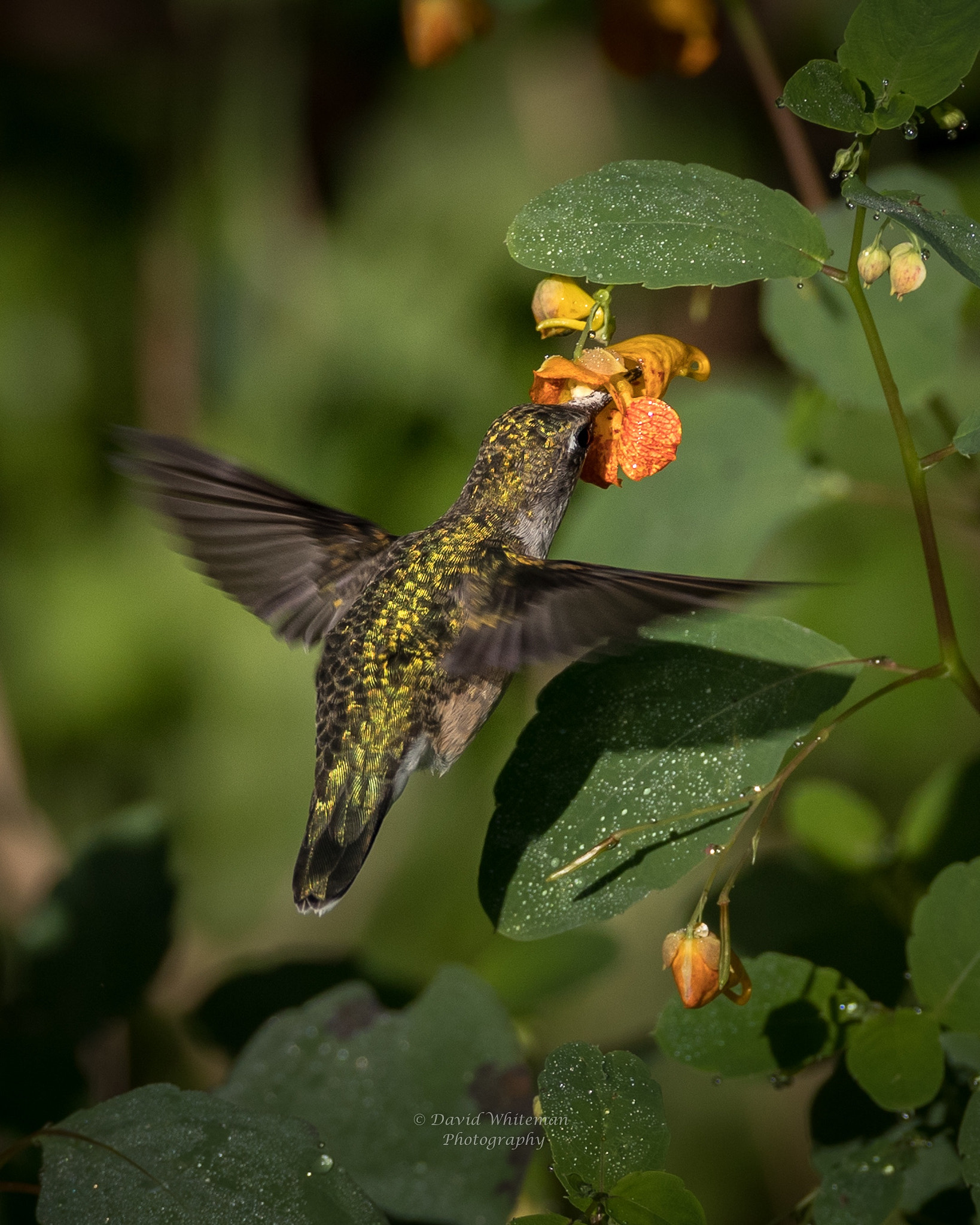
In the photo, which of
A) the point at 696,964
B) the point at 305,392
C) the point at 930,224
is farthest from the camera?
the point at 305,392

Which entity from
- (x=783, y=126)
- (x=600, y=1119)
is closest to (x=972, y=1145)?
(x=600, y=1119)

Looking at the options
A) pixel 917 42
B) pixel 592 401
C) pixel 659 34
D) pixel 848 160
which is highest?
pixel 659 34

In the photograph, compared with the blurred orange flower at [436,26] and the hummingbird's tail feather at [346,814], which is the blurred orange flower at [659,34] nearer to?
the blurred orange flower at [436,26]

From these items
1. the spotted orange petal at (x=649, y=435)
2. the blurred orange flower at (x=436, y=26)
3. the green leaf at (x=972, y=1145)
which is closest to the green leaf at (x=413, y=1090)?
the green leaf at (x=972, y=1145)

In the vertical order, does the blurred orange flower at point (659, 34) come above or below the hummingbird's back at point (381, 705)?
above

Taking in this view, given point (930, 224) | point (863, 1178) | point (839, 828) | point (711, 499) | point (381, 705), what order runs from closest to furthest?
1. point (930, 224)
2. point (863, 1178)
3. point (381, 705)
4. point (839, 828)
5. point (711, 499)

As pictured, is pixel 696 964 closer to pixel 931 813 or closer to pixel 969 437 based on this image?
pixel 969 437
